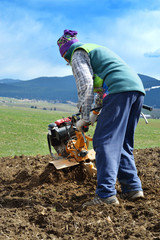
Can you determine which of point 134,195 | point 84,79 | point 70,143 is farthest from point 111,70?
point 70,143

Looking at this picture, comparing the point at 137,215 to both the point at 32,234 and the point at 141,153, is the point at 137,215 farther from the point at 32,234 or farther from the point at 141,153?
the point at 141,153

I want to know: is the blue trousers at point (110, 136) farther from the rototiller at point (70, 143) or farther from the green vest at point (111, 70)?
the rototiller at point (70, 143)

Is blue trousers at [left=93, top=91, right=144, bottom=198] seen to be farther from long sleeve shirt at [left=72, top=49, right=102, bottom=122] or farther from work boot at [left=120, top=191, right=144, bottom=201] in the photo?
work boot at [left=120, top=191, right=144, bottom=201]

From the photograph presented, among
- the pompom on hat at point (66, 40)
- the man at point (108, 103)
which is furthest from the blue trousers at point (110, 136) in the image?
the pompom on hat at point (66, 40)

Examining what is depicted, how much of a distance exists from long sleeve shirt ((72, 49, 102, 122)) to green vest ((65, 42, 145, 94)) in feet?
0.24

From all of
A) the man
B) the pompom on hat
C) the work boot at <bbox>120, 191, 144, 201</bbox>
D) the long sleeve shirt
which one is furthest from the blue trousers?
the pompom on hat

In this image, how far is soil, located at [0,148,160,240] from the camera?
278 centimetres

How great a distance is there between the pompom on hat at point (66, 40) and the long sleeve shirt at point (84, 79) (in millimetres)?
277

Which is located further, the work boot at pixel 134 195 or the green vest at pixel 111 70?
the work boot at pixel 134 195

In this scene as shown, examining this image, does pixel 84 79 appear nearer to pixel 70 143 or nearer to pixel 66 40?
pixel 66 40

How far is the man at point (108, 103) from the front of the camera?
3268 mm

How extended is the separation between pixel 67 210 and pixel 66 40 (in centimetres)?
223

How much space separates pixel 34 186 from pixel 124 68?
2437mm

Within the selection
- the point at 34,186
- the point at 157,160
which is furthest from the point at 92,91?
the point at 157,160
